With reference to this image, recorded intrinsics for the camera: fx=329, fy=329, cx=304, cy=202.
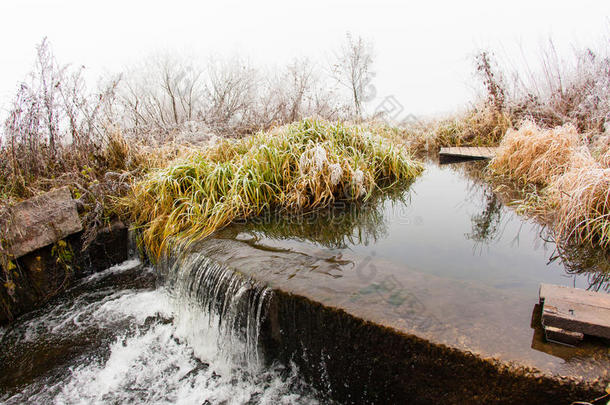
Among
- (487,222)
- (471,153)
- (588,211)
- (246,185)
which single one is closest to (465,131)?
(471,153)

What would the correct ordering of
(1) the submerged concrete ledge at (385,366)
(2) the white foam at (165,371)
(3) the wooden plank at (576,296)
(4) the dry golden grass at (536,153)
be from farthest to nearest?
(4) the dry golden grass at (536,153), (2) the white foam at (165,371), (3) the wooden plank at (576,296), (1) the submerged concrete ledge at (385,366)

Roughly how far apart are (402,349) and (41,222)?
10.1 ft

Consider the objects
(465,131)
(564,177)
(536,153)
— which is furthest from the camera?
(465,131)

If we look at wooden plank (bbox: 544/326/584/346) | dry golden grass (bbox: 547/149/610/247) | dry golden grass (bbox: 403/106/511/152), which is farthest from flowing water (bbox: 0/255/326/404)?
dry golden grass (bbox: 403/106/511/152)

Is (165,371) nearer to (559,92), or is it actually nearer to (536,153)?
(536,153)

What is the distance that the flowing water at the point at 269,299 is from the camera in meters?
1.42

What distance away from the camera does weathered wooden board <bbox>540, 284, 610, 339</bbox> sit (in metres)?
1.17

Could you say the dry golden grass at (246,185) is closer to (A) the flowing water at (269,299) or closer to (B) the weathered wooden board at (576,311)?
(A) the flowing water at (269,299)

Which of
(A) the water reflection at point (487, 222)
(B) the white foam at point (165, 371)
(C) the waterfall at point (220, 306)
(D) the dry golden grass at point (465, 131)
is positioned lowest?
(B) the white foam at point (165, 371)

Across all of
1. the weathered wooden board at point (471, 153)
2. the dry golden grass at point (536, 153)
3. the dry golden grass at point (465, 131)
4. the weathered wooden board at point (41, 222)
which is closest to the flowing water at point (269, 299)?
the weathered wooden board at point (41, 222)

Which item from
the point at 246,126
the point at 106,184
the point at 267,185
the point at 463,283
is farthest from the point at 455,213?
the point at 246,126

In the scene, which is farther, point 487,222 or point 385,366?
point 487,222

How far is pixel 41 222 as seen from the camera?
9.31ft

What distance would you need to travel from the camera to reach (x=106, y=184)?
3.60 metres
